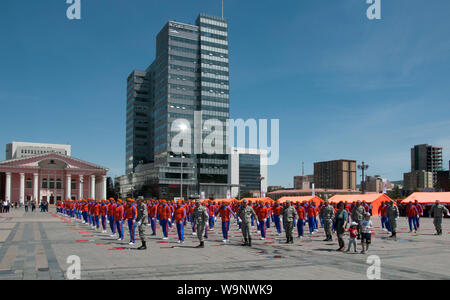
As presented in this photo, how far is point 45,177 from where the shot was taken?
109125mm

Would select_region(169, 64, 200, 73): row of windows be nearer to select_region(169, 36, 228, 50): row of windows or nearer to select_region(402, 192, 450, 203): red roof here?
select_region(169, 36, 228, 50): row of windows

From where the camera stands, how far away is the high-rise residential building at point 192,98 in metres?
114

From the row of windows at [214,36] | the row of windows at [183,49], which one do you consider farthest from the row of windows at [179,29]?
the row of windows at [183,49]

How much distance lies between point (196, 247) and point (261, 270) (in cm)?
594

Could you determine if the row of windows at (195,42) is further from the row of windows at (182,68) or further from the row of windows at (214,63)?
the row of windows at (182,68)

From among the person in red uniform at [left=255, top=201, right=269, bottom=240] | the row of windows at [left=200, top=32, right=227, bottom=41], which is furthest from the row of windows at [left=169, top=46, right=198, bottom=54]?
the person in red uniform at [left=255, top=201, right=269, bottom=240]

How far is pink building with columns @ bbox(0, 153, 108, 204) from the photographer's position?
10325 centimetres

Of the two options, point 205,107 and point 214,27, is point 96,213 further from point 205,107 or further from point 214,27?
point 214,27

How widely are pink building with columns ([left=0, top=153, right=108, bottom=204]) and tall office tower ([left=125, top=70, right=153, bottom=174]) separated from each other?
3513 centimetres

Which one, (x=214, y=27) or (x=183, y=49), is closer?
(x=183, y=49)

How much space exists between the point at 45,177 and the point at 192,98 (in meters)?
48.7

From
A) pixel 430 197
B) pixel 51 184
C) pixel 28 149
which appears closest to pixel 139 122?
pixel 51 184
